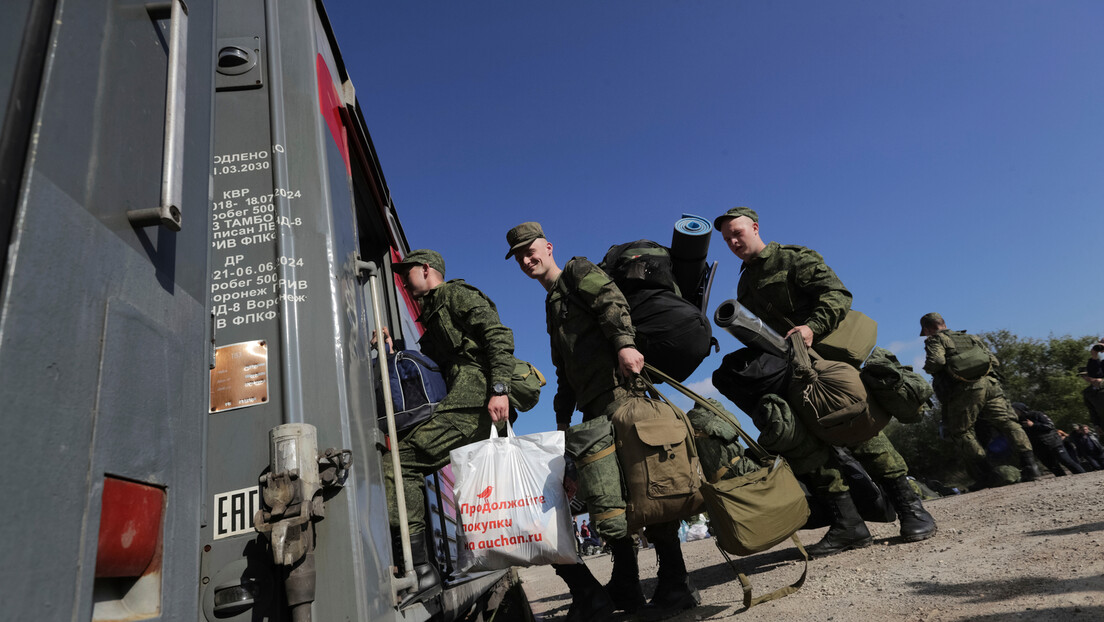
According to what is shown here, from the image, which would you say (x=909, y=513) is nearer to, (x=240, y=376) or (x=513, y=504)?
(x=513, y=504)

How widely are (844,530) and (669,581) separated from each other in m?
1.42

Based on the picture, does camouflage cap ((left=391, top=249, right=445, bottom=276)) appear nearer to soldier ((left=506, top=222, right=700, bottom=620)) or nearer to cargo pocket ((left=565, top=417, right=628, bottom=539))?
soldier ((left=506, top=222, right=700, bottom=620))

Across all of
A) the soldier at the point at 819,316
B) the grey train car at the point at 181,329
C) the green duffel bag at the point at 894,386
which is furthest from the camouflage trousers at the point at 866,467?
the grey train car at the point at 181,329

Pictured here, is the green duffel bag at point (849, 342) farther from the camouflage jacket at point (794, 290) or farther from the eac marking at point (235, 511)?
the eac marking at point (235, 511)

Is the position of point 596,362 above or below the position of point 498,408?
above

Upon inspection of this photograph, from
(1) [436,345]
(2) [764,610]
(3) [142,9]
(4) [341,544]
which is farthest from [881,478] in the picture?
(3) [142,9]

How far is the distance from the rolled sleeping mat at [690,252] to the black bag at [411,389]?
155 cm

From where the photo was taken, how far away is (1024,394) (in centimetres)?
2472

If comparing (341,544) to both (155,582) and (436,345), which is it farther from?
(436,345)

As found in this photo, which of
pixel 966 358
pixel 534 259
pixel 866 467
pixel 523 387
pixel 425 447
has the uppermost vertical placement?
pixel 534 259

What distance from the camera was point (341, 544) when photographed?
2018 millimetres

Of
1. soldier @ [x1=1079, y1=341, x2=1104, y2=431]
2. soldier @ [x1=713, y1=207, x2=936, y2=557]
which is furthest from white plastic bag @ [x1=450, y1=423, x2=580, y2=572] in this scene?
soldier @ [x1=1079, y1=341, x2=1104, y2=431]

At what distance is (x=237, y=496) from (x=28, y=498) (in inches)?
49.0

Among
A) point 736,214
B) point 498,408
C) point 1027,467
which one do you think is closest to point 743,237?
point 736,214
